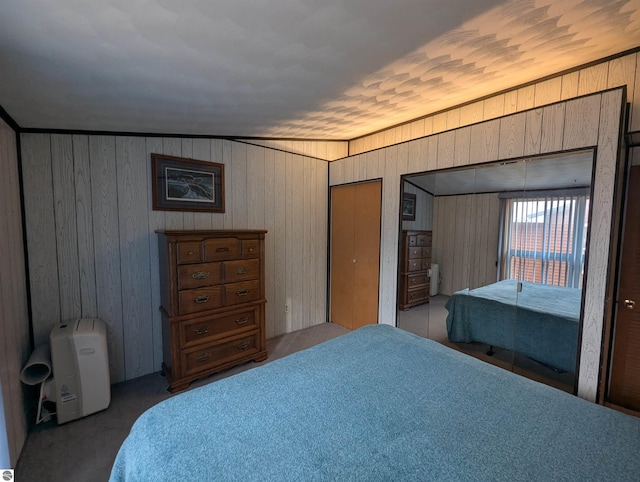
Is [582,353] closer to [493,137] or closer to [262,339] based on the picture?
[493,137]

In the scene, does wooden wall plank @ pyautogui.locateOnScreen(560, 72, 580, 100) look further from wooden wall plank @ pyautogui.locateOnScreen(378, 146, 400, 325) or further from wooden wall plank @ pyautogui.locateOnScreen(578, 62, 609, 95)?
wooden wall plank @ pyautogui.locateOnScreen(378, 146, 400, 325)

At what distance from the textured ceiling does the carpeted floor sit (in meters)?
2.29

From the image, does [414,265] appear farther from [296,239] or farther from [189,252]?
[189,252]

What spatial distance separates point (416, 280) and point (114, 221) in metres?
3.03

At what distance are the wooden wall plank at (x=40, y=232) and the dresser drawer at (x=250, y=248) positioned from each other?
5.08 ft

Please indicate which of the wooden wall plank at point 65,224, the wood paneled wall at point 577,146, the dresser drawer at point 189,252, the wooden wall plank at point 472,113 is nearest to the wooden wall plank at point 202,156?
the dresser drawer at point 189,252

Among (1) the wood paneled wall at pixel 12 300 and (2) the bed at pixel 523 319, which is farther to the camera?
(2) the bed at pixel 523 319

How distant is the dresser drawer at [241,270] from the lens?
8.83ft

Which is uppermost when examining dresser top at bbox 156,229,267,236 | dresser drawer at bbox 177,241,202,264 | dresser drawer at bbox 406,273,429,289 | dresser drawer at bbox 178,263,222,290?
dresser top at bbox 156,229,267,236

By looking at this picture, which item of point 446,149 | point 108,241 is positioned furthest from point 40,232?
point 446,149

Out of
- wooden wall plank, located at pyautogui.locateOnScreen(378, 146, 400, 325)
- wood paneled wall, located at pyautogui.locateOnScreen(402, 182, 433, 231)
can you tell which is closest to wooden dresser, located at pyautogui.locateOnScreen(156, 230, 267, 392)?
wooden wall plank, located at pyautogui.locateOnScreen(378, 146, 400, 325)

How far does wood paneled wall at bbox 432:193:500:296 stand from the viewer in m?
2.38

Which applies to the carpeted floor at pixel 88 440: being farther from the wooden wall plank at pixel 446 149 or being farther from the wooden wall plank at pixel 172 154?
the wooden wall plank at pixel 446 149

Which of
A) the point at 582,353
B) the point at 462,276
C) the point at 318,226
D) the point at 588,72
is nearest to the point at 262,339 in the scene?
the point at 318,226
